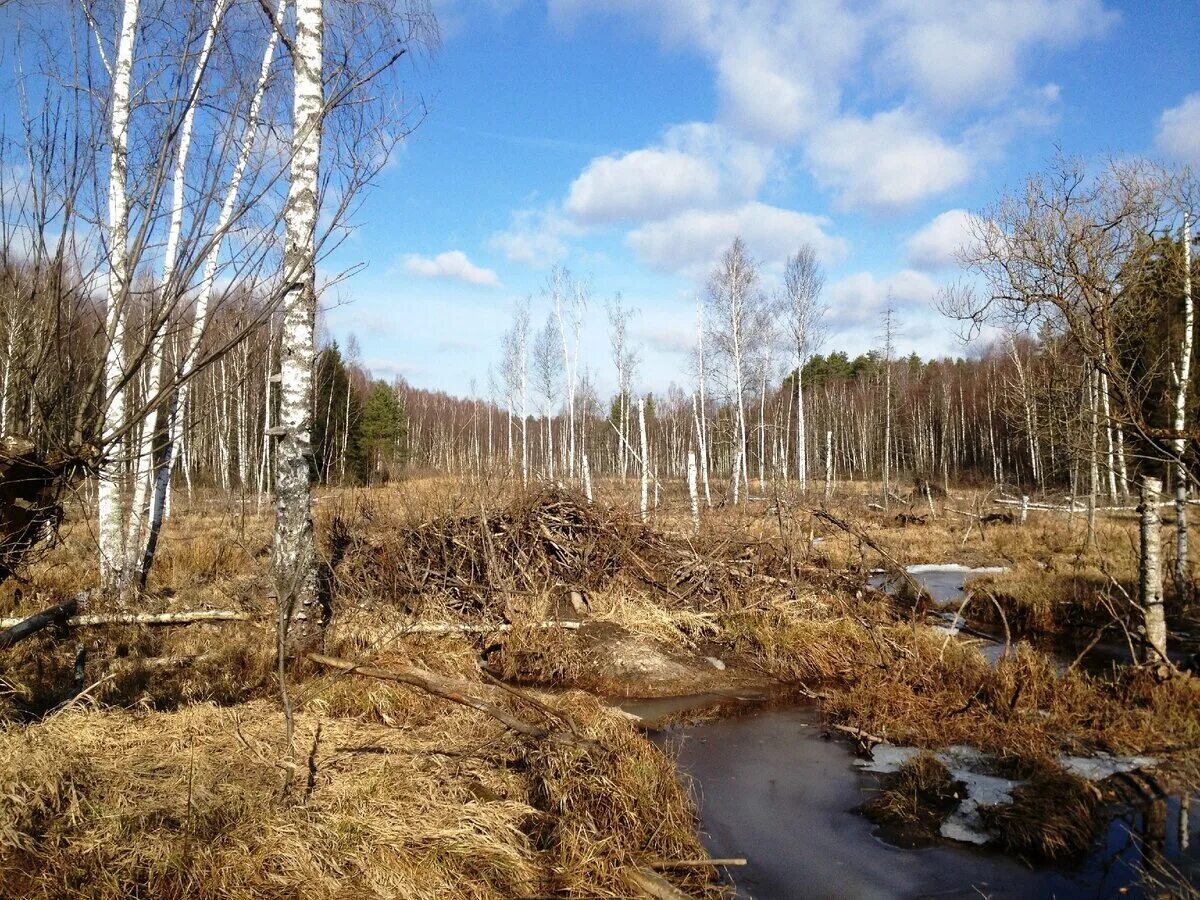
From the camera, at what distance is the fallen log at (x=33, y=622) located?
5093 millimetres

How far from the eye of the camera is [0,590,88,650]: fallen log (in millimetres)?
5093

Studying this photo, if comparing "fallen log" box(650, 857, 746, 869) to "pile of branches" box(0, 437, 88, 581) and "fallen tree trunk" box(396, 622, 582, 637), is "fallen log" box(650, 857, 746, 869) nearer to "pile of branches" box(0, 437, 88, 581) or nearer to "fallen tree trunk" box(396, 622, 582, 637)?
"pile of branches" box(0, 437, 88, 581)

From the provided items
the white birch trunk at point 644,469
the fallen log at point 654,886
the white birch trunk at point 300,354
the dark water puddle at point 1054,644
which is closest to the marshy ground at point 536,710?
the fallen log at point 654,886

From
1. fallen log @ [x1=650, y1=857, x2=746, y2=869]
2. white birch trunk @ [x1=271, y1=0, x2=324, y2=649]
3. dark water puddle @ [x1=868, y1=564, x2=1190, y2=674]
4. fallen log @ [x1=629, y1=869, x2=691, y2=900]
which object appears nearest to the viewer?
fallen log @ [x1=629, y1=869, x2=691, y2=900]

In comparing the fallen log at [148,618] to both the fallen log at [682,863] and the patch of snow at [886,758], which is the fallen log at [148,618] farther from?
the patch of snow at [886,758]

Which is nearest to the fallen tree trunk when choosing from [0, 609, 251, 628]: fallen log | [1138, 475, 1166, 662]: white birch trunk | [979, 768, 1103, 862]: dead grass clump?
[0, 609, 251, 628]: fallen log

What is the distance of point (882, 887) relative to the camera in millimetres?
4918

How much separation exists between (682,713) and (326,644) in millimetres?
4176

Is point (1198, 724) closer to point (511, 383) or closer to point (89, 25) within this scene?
point (89, 25)

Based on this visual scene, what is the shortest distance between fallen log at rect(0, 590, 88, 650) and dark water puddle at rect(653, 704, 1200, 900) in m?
5.32

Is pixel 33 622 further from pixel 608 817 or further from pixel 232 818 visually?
pixel 608 817

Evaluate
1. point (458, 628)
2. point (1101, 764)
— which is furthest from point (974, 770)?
point (458, 628)

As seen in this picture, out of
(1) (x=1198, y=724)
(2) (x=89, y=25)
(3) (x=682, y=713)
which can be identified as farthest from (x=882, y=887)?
(2) (x=89, y=25)

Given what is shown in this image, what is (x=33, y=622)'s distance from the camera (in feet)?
19.1
